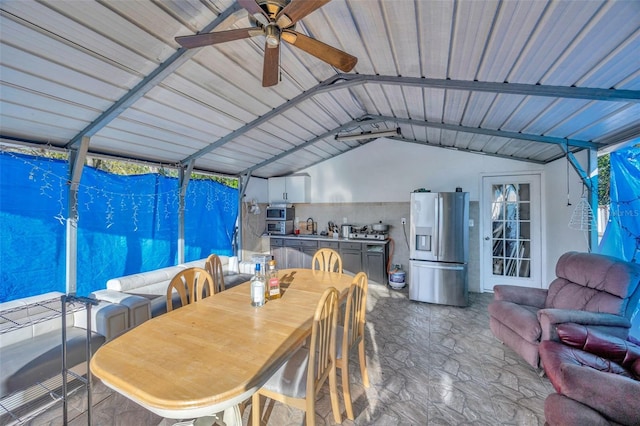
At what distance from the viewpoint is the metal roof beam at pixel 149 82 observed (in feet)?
6.34

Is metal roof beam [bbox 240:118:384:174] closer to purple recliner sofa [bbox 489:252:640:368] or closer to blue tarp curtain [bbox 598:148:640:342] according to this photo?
blue tarp curtain [bbox 598:148:640:342]

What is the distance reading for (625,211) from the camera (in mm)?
2279

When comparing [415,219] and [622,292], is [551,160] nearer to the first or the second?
[415,219]

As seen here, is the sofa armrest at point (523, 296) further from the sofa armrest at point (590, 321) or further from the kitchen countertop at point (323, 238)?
the kitchen countertop at point (323, 238)

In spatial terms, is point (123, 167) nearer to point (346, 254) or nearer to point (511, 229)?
point (346, 254)

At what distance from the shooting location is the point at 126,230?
339 cm

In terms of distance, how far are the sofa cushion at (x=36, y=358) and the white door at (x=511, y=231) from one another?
5.38 meters

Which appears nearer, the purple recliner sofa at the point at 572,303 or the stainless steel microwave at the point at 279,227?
the purple recliner sofa at the point at 572,303

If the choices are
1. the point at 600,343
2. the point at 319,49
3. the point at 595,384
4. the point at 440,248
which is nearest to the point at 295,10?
the point at 319,49

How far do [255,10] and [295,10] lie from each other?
0.21 m

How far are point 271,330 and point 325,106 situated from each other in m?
3.11

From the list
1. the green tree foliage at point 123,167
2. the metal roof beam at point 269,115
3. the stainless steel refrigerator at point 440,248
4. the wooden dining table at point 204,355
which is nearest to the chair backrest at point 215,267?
the wooden dining table at point 204,355

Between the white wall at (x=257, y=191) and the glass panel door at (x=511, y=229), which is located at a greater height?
the white wall at (x=257, y=191)

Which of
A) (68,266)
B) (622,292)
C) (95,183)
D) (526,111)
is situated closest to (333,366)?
(622,292)
